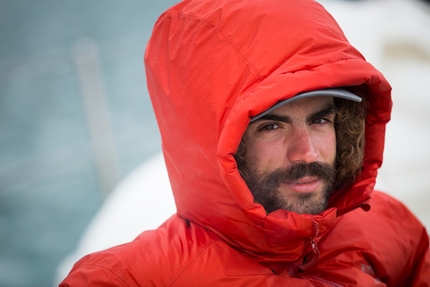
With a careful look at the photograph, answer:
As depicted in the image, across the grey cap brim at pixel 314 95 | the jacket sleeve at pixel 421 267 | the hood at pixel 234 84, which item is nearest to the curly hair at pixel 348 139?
the hood at pixel 234 84

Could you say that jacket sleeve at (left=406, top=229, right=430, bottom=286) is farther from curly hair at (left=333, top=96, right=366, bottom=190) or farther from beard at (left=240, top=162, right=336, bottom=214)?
beard at (left=240, top=162, right=336, bottom=214)

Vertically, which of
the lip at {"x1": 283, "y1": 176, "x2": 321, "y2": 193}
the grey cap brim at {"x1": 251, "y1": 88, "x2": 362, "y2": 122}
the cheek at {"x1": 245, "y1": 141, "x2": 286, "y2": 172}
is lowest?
the lip at {"x1": 283, "y1": 176, "x2": 321, "y2": 193}

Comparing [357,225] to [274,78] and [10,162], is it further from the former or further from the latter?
[10,162]

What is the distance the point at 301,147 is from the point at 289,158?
1.8 inches

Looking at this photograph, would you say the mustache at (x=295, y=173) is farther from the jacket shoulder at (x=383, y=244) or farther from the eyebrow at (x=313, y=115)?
the jacket shoulder at (x=383, y=244)

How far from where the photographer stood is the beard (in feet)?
4.77

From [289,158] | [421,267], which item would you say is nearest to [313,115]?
[289,158]

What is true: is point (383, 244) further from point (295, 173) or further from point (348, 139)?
point (295, 173)

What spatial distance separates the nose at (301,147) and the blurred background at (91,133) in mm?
1034

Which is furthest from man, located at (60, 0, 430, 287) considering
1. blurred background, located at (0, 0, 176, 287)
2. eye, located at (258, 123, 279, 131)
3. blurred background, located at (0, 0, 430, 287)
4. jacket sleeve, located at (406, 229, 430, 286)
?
blurred background, located at (0, 0, 176, 287)

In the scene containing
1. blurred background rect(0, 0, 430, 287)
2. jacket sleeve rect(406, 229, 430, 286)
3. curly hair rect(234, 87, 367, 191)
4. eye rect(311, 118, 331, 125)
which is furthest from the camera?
blurred background rect(0, 0, 430, 287)

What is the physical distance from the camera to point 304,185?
146 cm

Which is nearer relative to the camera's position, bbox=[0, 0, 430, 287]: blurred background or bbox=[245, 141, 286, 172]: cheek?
bbox=[245, 141, 286, 172]: cheek

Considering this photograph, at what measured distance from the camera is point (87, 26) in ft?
30.8
